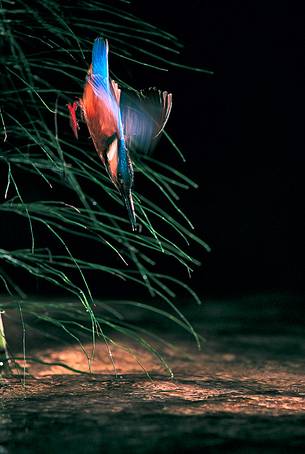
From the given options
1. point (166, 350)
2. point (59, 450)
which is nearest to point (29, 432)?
point (59, 450)

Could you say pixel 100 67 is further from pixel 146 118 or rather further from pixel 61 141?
pixel 61 141

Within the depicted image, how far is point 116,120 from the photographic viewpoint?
4.52 feet

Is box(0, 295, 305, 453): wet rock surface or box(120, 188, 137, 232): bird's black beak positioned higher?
box(120, 188, 137, 232): bird's black beak

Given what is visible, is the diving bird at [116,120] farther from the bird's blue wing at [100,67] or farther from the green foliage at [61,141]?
the green foliage at [61,141]

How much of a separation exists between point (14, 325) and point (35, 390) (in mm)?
945

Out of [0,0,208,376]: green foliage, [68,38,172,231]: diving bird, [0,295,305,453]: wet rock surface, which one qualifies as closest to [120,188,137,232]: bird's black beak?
[68,38,172,231]: diving bird

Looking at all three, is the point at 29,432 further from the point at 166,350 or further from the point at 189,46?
the point at 189,46

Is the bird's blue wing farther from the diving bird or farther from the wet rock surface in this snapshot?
the wet rock surface

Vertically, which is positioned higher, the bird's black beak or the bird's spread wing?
the bird's spread wing

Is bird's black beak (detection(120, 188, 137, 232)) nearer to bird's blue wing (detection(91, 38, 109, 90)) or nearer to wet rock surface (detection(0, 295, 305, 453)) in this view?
bird's blue wing (detection(91, 38, 109, 90))

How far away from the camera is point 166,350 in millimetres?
2230

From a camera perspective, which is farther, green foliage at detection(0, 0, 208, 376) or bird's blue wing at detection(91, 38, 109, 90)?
green foliage at detection(0, 0, 208, 376)

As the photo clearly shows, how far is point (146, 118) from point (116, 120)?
6 centimetres

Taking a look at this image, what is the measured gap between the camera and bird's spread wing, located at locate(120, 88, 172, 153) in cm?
140
